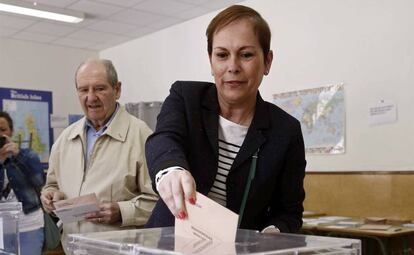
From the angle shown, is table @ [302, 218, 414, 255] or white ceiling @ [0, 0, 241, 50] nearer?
table @ [302, 218, 414, 255]

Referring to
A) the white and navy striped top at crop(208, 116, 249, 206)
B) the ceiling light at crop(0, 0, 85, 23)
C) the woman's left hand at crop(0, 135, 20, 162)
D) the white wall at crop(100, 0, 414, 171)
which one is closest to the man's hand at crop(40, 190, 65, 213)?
the woman's left hand at crop(0, 135, 20, 162)

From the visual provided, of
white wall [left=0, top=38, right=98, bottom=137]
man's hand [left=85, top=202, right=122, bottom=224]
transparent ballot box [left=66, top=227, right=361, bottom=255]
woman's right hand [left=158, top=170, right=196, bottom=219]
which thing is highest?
white wall [left=0, top=38, right=98, bottom=137]

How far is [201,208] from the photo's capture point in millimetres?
801

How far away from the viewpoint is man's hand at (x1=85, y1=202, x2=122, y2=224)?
1.90m

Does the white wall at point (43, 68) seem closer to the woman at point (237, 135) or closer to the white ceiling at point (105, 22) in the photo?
the white ceiling at point (105, 22)

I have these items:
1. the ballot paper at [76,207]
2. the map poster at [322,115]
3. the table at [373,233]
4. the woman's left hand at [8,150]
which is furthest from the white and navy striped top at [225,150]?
the map poster at [322,115]

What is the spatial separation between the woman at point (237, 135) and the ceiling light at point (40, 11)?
4498 mm

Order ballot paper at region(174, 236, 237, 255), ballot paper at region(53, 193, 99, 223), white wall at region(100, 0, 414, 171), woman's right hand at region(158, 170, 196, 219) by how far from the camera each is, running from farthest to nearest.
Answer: white wall at region(100, 0, 414, 171) → ballot paper at region(53, 193, 99, 223) → woman's right hand at region(158, 170, 196, 219) → ballot paper at region(174, 236, 237, 255)

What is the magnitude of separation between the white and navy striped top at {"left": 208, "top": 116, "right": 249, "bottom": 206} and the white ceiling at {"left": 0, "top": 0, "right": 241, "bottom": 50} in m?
4.14

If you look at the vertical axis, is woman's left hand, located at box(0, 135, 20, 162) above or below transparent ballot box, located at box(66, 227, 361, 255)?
above

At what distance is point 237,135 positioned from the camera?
1.21 metres

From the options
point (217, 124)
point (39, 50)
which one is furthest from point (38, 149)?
point (217, 124)

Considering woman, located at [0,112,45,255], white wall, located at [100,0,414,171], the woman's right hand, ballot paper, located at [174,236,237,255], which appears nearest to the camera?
ballot paper, located at [174,236,237,255]

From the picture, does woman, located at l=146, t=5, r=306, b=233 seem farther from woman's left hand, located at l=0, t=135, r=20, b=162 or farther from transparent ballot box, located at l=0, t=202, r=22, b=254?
woman's left hand, located at l=0, t=135, r=20, b=162
